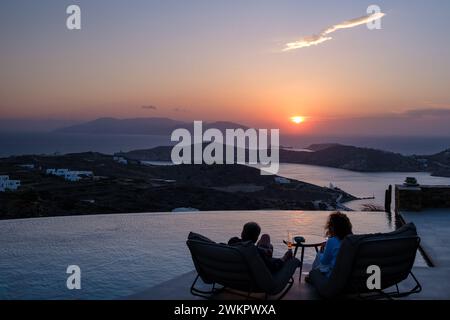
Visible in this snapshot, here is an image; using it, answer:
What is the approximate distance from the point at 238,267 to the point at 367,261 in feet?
3.81

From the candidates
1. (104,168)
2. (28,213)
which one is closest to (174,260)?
(28,213)

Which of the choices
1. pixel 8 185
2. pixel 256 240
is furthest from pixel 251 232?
pixel 8 185

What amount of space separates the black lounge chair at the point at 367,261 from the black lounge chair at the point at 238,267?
1.61 ft

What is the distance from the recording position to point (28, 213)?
1350cm

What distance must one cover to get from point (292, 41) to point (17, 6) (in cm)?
939

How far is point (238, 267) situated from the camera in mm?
3889

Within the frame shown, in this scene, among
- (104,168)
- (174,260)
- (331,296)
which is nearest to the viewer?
(331,296)

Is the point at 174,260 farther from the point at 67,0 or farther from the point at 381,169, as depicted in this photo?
the point at 381,169

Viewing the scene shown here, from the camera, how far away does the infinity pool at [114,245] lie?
5156 mm

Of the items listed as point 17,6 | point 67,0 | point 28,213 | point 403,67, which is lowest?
point 28,213

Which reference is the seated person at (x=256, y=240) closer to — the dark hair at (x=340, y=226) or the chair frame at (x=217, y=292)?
the chair frame at (x=217, y=292)

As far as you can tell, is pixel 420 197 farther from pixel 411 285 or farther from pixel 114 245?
pixel 114 245

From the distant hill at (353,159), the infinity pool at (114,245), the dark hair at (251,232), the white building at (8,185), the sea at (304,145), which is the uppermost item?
the sea at (304,145)

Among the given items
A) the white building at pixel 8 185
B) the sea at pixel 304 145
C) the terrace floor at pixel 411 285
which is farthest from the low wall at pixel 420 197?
the sea at pixel 304 145
